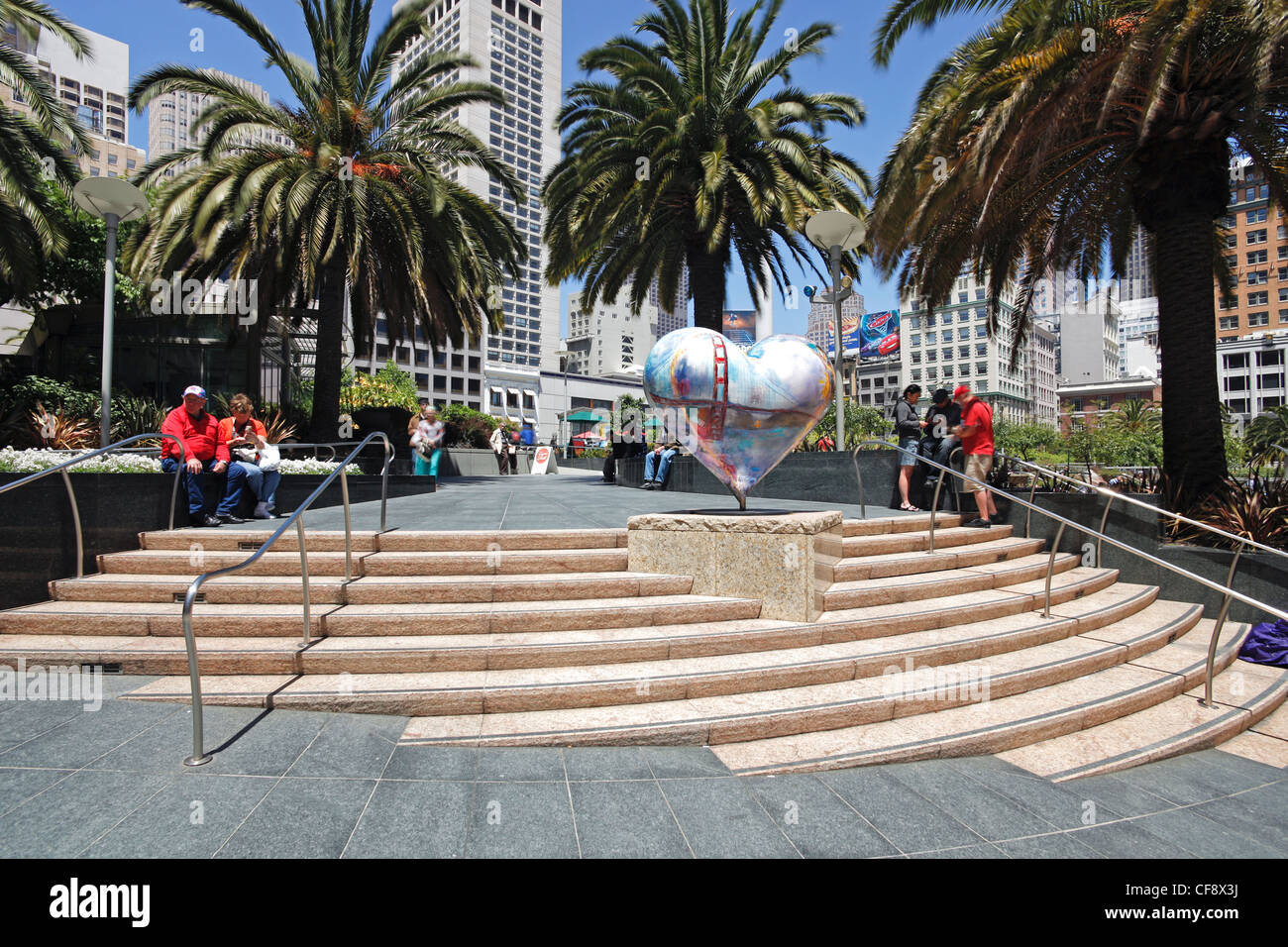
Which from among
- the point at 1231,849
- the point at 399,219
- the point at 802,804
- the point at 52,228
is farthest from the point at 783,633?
the point at 52,228

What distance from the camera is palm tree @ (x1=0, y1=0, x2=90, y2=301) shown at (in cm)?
1066

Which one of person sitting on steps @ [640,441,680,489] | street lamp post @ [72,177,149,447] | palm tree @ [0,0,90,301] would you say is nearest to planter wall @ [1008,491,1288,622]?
person sitting on steps @ [640,441,680,489]

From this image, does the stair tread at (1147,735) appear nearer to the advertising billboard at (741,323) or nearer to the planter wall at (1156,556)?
the planter wall at (1156,556)

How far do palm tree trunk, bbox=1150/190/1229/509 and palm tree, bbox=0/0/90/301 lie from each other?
701 inches

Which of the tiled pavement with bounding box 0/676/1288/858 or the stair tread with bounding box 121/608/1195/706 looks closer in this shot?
the tiled pavement with bounding box 0/676/1288/858

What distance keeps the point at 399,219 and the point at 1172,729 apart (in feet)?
45.2

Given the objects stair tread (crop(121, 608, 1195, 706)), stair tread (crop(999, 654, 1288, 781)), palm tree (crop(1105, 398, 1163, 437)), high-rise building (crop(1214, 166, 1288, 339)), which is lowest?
stair tread (crop(999, 654, 1288, 781))

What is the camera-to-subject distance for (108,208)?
8375 millimetres

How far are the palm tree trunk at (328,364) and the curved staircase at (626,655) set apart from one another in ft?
26.2

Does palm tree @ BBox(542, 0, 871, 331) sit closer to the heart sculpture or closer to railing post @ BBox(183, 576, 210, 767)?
the heart sculpture

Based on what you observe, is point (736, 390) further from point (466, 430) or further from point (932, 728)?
point (466, 430)

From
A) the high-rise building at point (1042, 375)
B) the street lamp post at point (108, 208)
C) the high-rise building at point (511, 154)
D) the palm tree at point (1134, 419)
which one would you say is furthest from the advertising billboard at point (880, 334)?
the street lamp post at point (108, 208)

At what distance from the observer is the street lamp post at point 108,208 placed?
26.6 ft

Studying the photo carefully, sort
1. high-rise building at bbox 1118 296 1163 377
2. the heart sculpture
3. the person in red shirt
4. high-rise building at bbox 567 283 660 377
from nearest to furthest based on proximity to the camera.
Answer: the heart sculpture
the person in red shirt
high-rise building at bbox 567 283 660 377
high-rise building at bbox 1118 296 1163 377
